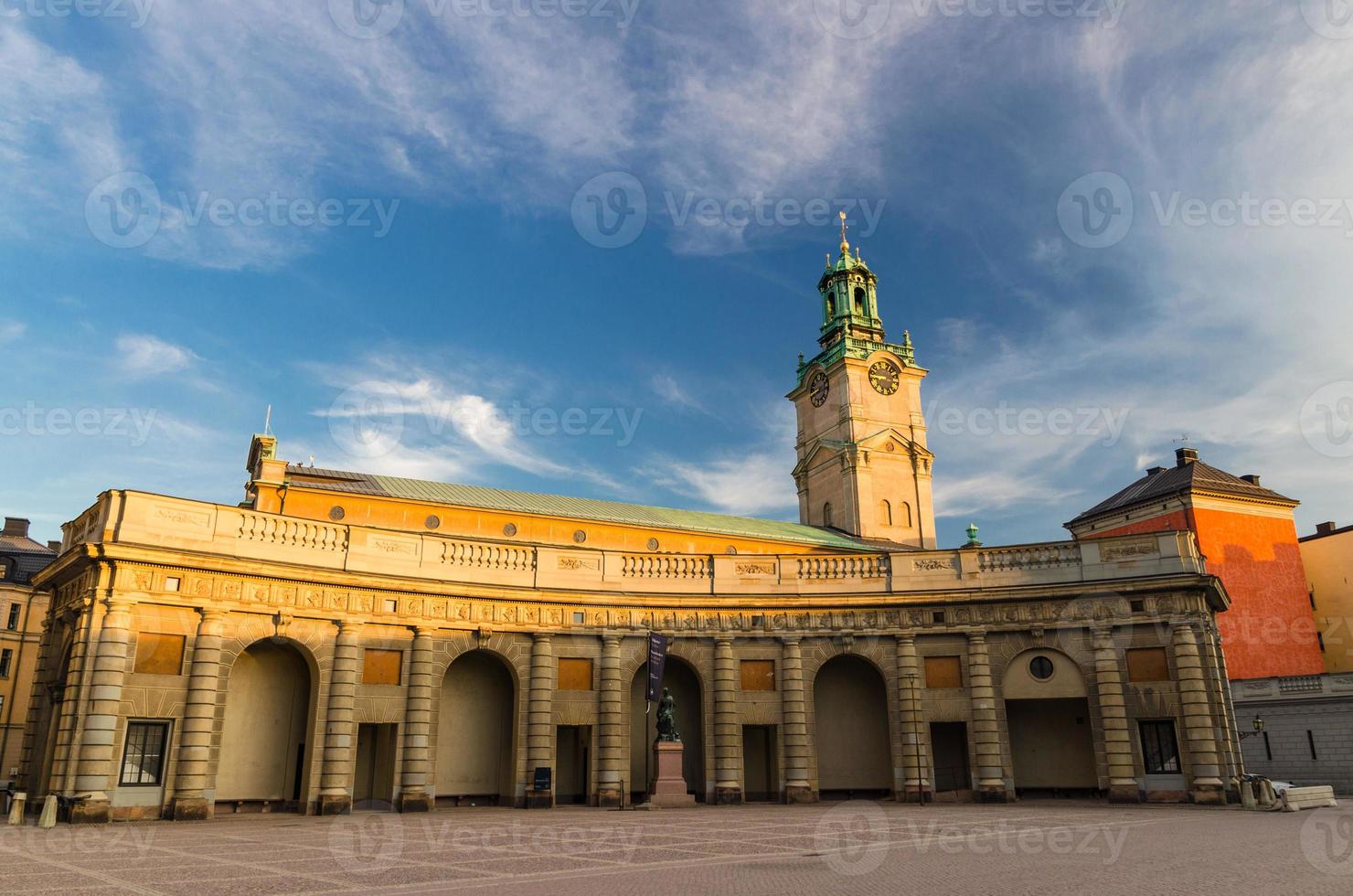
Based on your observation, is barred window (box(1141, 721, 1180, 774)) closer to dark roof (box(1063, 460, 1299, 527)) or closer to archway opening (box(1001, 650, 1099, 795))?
archway opening (box(1001, 650, 1099, 795))

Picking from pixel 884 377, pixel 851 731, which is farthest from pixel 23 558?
pixel 884 377

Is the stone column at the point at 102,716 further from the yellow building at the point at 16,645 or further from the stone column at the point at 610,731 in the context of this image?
the yellow building at the point at 16,645

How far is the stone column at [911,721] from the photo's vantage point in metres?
33.9

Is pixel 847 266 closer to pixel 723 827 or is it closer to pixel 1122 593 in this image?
pixel 1122 593

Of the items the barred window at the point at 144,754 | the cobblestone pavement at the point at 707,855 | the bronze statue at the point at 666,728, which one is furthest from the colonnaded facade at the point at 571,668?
the cobblestone pavement at the point at 707,855

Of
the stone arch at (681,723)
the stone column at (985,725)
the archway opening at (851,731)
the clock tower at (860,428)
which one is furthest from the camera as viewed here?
the clock tower at (860,428)

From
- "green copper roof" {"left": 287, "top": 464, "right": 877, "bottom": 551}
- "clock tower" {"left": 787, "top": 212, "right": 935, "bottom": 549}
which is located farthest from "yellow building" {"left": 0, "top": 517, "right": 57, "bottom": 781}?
"clock tower" {"left": 787, "top": 212, "right": 935, "bottom": 549}

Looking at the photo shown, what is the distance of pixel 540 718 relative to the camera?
3338 centimetres

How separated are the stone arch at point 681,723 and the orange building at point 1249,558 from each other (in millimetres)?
30792

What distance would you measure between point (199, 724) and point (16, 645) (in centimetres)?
4068

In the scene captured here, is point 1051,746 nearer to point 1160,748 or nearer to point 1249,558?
point 1160,748

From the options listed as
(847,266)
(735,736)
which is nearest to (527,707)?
(735,736)

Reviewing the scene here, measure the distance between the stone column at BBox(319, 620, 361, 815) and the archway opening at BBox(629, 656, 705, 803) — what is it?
10.2 m

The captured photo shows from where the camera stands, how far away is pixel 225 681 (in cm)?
2906
